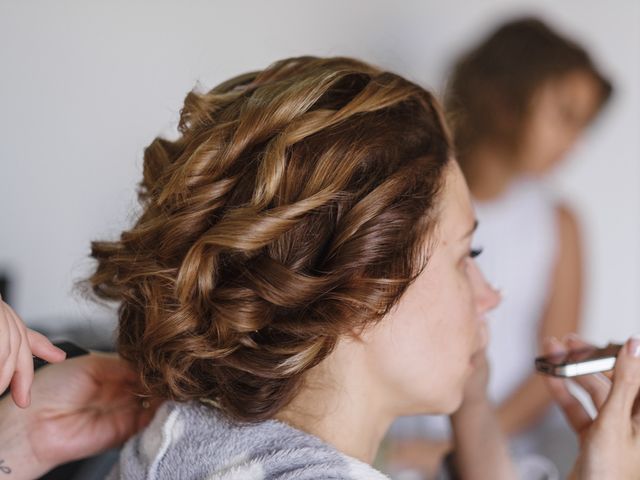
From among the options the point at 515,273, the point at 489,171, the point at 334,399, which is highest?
the point at 334,399

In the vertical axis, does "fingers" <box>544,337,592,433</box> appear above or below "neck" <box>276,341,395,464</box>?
below

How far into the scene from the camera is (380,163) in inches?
29.4

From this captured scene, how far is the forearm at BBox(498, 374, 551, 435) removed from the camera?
176cm

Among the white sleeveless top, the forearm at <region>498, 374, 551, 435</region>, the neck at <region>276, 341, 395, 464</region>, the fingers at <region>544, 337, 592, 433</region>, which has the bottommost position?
the forearm at <region>498, 374, 551, 435</region>

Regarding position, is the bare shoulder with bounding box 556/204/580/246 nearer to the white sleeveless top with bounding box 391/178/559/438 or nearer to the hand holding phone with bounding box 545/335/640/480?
the white sleeveless top with bounding box 391/178/559/438

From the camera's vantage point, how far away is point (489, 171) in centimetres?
181

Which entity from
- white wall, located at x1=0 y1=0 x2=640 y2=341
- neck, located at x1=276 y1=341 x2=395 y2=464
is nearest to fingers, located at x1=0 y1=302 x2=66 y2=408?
neck, located at x1=276 y1=341 x2=395 y2=464

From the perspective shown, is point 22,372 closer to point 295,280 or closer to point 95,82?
point 295,280

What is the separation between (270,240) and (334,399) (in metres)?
0.19

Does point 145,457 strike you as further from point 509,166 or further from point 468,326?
point 509,166

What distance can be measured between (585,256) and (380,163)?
134cm

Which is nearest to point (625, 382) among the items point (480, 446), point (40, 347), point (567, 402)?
point (567, 402)

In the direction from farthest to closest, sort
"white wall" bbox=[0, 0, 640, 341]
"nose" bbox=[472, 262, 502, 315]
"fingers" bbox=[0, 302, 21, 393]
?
"white wall" bbox=[0, 0, 640, 341], "nose" bbox=[472, 262, 502, 315], "fingers" bbox=[0, 302, 21, 393]

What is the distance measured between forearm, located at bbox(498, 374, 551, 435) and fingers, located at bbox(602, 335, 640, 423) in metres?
0.93
